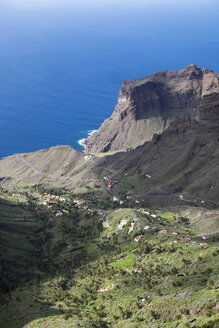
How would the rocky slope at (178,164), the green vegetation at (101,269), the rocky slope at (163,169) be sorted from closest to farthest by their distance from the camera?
the green vegetation at (101,269)
the rocky slope at (178,164)
the rocky slope at (163,169)

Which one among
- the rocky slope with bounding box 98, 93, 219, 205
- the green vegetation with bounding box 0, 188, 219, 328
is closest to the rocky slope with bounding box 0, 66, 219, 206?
the rocky slope with bounding box 98, 93, 219, 205

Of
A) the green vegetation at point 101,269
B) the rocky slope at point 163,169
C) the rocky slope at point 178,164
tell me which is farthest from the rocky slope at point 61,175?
the green vegetation at point 101,269

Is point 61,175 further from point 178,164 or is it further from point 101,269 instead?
point 101,269

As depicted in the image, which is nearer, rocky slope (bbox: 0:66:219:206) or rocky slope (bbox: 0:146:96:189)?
rocky slope (bbox: 0:66:219:206)

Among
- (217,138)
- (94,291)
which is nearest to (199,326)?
(94,291)

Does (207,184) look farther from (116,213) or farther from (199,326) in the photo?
(199,326)

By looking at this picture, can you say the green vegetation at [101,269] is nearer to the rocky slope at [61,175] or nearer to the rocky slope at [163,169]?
the rocky slope at [163,169]

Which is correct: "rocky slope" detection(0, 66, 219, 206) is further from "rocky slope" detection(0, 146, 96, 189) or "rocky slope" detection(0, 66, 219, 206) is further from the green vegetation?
the green vegetation

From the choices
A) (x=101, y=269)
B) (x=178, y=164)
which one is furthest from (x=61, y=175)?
(x=101, y=269)
